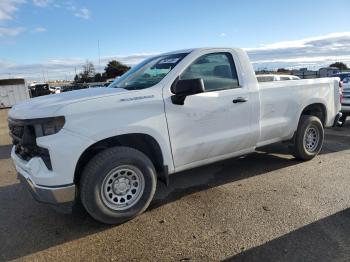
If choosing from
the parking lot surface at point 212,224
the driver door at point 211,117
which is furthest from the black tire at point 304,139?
the driver door at point 211,117

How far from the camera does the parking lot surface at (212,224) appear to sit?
3.49 meters

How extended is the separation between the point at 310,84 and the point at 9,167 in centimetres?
585

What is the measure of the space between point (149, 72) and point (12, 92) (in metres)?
34.4

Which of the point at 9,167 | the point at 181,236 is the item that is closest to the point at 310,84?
the point at 181,236

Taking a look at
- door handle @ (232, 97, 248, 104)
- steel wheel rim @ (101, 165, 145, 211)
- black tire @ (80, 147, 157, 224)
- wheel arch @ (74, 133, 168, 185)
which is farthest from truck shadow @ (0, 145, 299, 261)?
door handle @ (232, 97, 248, 104)

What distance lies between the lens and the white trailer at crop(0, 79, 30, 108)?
116 ft

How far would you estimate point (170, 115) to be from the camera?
440 cm

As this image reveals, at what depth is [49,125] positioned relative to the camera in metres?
3.75

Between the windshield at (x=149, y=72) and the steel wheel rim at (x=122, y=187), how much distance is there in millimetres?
1091

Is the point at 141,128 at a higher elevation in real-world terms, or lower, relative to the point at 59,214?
higher

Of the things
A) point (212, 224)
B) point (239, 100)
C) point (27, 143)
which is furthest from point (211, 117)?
point (27, 143)

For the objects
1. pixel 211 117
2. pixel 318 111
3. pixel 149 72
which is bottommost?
pixel 318 111

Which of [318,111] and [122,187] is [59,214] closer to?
[122,187]

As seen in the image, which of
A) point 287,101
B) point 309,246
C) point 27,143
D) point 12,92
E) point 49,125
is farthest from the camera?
point 12,92
